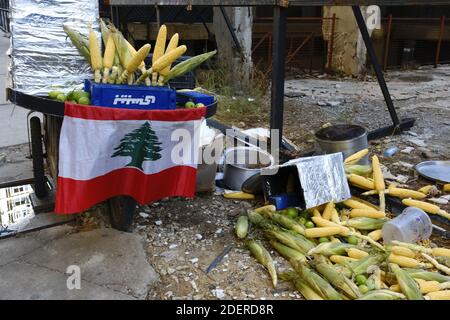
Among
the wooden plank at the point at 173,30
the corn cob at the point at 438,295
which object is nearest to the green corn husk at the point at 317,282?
the corn cob at the point at 438,295

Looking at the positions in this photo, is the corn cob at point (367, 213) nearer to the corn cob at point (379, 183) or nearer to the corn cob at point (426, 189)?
the corn cob at point (379, 183)

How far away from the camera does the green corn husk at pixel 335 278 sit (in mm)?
2795

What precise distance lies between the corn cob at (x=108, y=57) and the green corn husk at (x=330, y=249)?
1.98 metres

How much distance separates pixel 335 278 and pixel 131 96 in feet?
6.11

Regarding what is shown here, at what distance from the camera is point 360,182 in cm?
416

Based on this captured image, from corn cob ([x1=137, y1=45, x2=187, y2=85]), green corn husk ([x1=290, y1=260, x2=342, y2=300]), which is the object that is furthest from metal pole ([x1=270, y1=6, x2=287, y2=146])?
green corn husk ([x1=290, y1=260, x2=342, y2=300])

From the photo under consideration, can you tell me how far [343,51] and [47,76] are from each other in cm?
938

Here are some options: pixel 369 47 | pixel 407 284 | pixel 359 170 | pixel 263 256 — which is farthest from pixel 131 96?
pixel 369 47

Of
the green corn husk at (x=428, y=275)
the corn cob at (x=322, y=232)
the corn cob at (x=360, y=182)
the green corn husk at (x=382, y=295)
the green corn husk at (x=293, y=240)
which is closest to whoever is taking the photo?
the green corn husk at (x=382, y=295)

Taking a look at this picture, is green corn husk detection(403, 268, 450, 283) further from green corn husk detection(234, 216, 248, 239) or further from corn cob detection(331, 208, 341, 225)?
green corn husk detection(234, 216, 248, 239)

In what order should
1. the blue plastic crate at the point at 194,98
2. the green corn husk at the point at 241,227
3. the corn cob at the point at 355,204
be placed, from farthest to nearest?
the corn cob at the point at 355,204 → the blue plastic crate at the point at 194,98 → the green corn husk at the point at 241,227

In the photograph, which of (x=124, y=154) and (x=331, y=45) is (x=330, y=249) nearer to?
(x=124, y=154)
